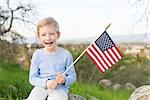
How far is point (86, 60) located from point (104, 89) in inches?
19.4

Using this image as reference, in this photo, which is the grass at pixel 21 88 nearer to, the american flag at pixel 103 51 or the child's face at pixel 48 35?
the american flag at pixel 103 51

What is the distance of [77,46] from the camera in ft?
21.7

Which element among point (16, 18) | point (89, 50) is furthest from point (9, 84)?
point (89, 50)

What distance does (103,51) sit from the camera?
355 cm

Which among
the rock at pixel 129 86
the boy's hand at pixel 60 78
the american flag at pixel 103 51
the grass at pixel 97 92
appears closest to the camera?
the boy's hand at pixel 60 78

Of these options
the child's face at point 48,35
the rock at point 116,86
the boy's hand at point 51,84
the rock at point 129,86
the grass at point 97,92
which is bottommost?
the rock at point 116,86

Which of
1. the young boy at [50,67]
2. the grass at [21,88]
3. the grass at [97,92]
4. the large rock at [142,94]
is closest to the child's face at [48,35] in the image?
the young boy at [50,67]

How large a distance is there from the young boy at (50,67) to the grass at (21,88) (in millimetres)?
1486

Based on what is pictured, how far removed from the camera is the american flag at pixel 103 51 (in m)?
3.51

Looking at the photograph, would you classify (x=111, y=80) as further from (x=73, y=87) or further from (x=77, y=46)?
(x=73, y=87)

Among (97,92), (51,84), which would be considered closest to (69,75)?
(51,84)

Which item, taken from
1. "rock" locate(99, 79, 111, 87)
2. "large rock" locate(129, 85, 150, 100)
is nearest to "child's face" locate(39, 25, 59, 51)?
"large rock" locate(129, 85, 150, 100)

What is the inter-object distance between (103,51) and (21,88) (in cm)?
199

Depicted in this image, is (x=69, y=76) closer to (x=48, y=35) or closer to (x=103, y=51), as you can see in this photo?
(x=48, y=35)
